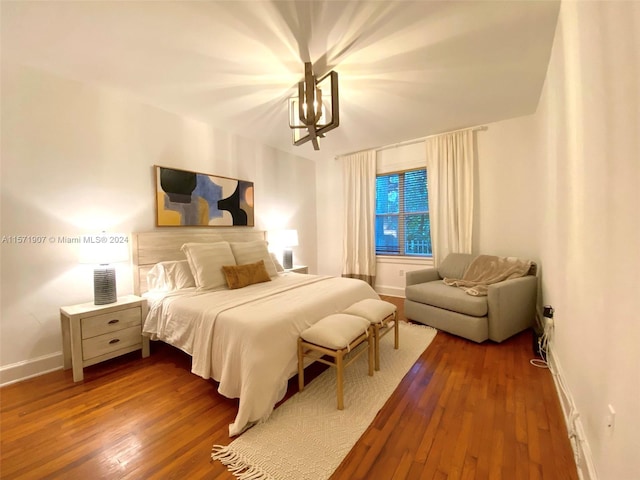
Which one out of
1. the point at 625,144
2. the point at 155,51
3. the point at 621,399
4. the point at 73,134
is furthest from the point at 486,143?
the point at 73,134

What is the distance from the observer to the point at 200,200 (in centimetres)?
333

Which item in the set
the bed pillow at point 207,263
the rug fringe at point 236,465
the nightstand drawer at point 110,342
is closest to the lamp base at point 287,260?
the bed pillow at point 207,263

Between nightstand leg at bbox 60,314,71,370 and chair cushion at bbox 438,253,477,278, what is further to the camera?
chair cushion at bbox 438,253,477,278

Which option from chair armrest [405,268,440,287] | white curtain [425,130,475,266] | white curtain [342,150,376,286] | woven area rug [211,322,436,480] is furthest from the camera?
white curtain [342,150,376,286]

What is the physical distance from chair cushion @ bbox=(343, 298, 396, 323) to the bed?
185 mm

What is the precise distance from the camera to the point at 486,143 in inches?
144

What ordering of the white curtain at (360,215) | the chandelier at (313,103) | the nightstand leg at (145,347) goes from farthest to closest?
the white curtain at (360,215) → the nightstand leg at (145,347) → the chandelier at (313,103)

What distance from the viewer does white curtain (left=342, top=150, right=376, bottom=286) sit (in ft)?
15.2

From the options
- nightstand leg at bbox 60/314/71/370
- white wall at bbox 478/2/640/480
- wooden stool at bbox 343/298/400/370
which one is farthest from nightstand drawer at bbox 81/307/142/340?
white wall at bbox 478/2/640/480

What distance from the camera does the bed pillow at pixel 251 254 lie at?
3.12 m

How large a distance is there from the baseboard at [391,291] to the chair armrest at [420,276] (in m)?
1.00

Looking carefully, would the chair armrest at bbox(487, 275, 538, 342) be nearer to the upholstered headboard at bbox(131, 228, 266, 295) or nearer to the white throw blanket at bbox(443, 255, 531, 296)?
the white throw blanket at bbox(443, 255, 531, 296)

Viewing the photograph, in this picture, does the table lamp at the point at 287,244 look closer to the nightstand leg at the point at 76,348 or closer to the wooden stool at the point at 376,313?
the wooden stool at the point at 376,313

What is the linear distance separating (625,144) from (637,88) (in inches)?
7.5
